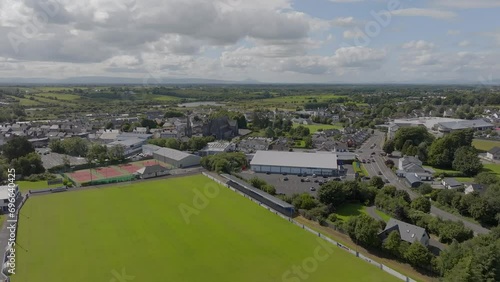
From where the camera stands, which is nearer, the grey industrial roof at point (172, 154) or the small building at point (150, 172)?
the small building at point (150, 172)

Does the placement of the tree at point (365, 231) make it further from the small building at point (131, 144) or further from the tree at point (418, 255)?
the small building at point (131, 144)

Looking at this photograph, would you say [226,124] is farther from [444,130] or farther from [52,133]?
[444,130]

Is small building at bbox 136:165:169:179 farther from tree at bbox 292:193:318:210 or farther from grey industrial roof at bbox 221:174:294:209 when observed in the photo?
tree at bbox 292:193:318:210

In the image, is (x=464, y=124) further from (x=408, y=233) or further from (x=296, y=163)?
(x=408, y=233)

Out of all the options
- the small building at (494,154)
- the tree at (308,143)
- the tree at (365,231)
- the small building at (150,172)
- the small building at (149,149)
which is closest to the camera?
the tree at (365,231)

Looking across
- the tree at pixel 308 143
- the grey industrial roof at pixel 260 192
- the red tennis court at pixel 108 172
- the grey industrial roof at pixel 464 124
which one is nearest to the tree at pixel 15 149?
the red tennis court at pixel 108 172

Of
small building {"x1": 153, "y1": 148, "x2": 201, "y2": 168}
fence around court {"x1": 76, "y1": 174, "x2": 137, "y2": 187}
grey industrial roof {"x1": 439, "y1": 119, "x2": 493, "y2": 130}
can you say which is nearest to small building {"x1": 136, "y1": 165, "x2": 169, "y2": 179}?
fence around court {"x1": 76, "y1": 174, "x2": 137, "y2": 187}
